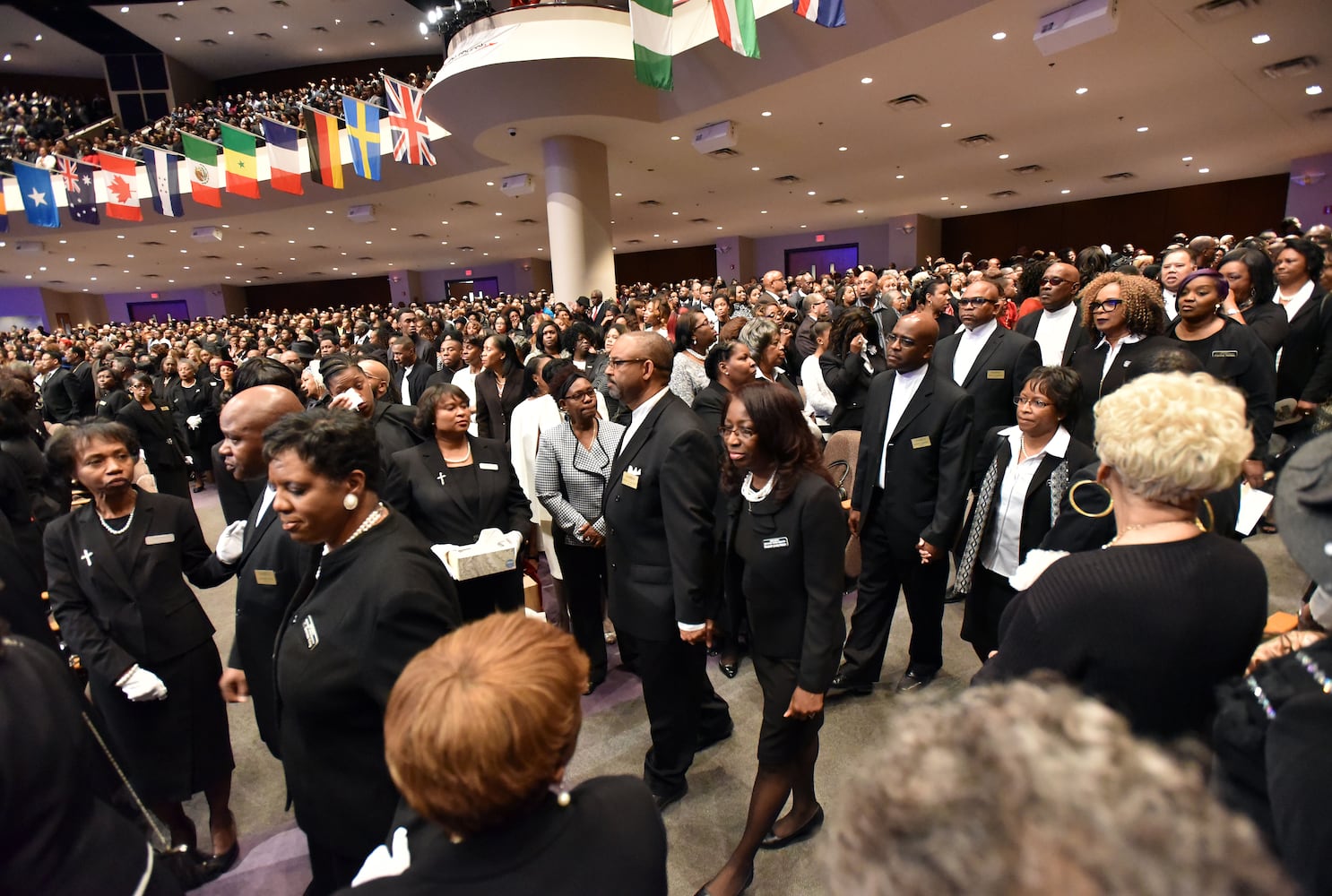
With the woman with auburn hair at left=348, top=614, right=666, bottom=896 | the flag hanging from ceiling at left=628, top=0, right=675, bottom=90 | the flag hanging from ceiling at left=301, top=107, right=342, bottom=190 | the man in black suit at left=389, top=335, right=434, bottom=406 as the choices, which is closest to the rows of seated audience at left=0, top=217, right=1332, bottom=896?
the woman with auburn hair at left=348, top=614, right=666, bottom=896

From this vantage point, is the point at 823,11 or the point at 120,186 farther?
the point at 120,186

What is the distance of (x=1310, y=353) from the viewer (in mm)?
4504

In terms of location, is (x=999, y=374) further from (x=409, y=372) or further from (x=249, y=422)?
(x=409, y=372)

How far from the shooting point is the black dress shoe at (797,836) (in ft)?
8.20

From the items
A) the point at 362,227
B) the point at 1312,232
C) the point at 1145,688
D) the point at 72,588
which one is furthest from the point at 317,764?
the point at 362,227

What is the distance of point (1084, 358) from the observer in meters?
4.00

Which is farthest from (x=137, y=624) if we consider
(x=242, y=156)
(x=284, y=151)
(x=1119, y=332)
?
(x=284, y=151)

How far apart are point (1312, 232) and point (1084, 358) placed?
4036mm

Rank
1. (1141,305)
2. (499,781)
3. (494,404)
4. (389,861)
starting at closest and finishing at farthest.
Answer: (499,781) → (389,861) → (1141,305) → (494,404)

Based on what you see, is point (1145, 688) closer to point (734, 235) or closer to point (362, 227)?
point (362, 227)

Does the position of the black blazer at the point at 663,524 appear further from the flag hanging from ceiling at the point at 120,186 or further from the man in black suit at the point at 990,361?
the flag hanging from ceiling at the point at 120,186

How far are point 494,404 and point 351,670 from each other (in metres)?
4.00

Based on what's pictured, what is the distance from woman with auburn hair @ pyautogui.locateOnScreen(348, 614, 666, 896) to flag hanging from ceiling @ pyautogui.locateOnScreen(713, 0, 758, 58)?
301 inches

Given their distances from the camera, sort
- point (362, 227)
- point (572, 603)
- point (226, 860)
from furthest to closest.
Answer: point (362, 227) < point (572, 603) < point (226, 860)
